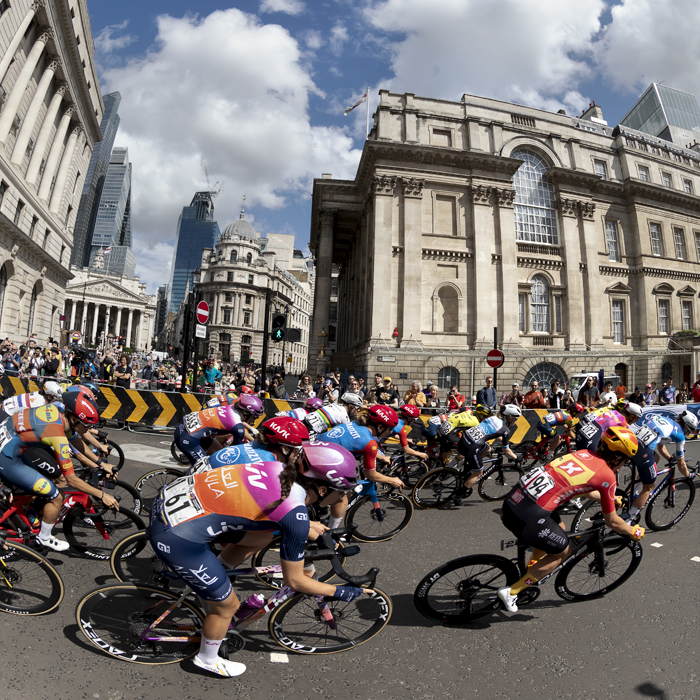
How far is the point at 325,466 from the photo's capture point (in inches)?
134

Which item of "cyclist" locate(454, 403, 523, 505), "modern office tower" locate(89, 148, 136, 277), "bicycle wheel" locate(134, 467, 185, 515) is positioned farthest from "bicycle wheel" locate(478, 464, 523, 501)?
"modern office tower" locate(89, 148, 136, 277)

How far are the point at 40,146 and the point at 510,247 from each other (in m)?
36.4

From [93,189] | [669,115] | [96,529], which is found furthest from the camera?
[93,189]

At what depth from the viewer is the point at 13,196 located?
28.6m

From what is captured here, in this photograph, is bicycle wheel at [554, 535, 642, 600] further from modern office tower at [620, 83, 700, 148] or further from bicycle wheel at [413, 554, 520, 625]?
modern office tower at [620, 83, 700, 148]

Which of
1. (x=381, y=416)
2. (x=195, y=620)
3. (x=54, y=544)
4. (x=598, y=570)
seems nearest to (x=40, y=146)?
(x=54, y=544)

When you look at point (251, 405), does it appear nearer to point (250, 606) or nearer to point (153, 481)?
point (153, 481)

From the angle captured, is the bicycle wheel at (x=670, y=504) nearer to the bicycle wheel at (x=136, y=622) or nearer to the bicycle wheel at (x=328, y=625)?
the bicycle wheel at (x=328, y=625)

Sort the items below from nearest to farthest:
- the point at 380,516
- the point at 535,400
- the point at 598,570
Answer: the point at 598,570
the point at 380,516
the point at 535,400

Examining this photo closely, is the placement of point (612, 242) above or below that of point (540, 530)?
above

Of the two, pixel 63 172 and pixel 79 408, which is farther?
pixel 63 172

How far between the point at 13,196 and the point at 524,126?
3575cm

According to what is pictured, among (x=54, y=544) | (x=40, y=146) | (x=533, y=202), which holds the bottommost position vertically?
(x=54, y=544)

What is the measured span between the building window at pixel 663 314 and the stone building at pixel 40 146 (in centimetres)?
4559
